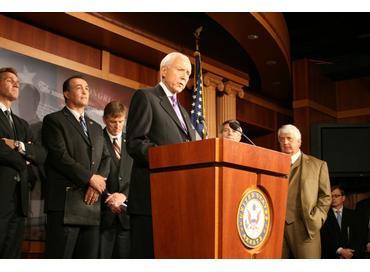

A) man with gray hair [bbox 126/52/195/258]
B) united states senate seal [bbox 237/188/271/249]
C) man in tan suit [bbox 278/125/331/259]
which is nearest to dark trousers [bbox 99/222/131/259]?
man in tan suit [bbox 278/125/331/259]

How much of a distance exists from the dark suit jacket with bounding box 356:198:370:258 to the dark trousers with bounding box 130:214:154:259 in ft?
11.8

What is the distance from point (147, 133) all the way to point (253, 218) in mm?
613

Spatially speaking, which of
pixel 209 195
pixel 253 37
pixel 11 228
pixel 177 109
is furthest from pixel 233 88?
pixel 209 195

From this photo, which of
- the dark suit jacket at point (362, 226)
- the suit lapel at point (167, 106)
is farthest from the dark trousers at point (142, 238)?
the dark suit jacket at point (362, 226)

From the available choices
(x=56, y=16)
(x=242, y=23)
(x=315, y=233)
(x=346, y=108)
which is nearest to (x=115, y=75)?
(x=56, y=16)

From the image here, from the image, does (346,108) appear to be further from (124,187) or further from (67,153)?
(67,153)

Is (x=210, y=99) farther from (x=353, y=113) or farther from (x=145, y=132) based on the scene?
(x=145, y=132)

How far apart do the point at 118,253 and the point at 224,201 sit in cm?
249

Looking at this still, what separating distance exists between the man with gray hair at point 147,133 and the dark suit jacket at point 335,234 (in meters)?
3.39

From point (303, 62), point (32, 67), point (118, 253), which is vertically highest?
point (303, 62)

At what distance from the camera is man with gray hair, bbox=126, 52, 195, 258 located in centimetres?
244

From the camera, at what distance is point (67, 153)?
3916mm

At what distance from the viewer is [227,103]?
647 centimetres

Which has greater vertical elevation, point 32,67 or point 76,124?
point 32,67
